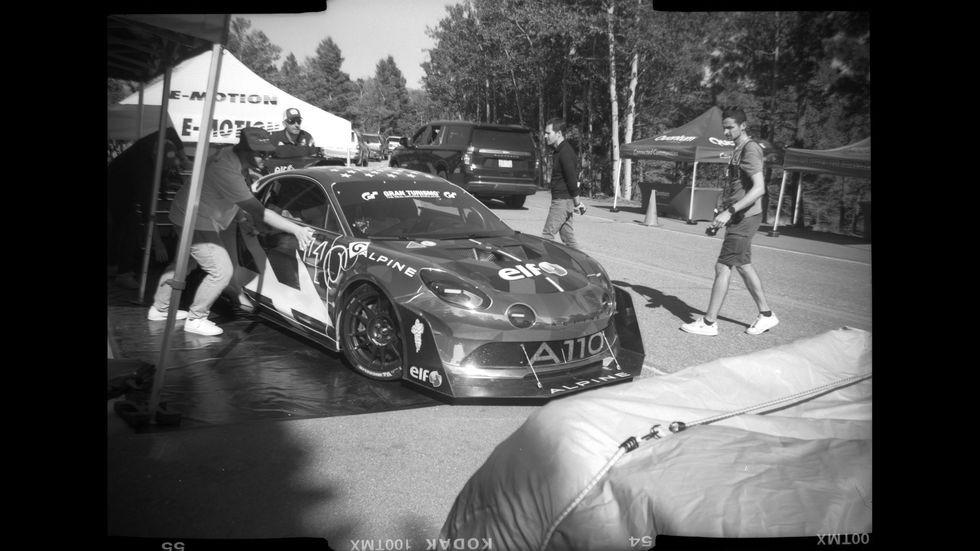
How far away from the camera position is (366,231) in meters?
4.38

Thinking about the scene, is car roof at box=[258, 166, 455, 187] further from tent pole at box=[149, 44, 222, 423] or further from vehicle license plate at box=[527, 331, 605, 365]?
vehicle license plate at box=[527, 331, 605, 365]

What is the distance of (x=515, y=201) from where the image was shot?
9445 millimetres

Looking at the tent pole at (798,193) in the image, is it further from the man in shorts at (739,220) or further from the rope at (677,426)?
the rope at (677,426)

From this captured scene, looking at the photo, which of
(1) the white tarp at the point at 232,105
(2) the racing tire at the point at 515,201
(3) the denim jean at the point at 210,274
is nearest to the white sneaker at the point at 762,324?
(1) the white tarp at the point at 232,105

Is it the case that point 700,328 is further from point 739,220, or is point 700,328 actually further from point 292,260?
point 292,260

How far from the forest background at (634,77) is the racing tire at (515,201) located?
3.80m

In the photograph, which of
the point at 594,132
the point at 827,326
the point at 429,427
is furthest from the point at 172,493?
the point at 594,132

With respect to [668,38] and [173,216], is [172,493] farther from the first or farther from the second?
[668,38]

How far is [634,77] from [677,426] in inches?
91.9

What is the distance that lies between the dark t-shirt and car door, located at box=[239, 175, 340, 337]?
2.25 metres

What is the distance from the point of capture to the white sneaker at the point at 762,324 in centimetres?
409

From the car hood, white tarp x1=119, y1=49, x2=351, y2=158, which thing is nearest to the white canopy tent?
white tarp x1=119, y1=49, x2=351, y2=158

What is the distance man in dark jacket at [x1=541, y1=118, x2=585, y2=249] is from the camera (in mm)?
6086

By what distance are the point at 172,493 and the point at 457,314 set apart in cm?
153
